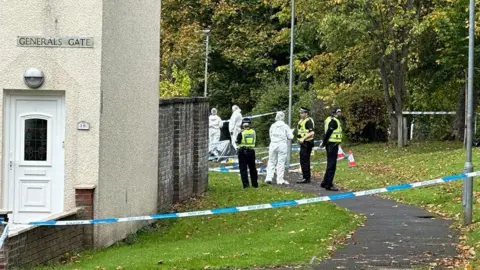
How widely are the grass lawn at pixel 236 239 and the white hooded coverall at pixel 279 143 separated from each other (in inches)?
81.1

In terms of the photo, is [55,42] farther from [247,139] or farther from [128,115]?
[247,139]

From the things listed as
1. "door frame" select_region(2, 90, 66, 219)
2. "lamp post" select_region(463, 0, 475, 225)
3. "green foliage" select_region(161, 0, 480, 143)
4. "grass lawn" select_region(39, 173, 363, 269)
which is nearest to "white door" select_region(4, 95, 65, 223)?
"door frame" select_region(2, 90, 66, 219)

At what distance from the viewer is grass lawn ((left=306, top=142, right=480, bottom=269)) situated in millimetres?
15934

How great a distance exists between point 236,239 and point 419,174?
10.9 m

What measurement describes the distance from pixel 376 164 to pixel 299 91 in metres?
15.5

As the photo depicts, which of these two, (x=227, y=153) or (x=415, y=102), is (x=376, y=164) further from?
(x=415, y=102)

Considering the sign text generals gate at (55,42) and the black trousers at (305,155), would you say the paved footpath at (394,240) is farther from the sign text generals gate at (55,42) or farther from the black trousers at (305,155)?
the sign text generals gate at (55,42)

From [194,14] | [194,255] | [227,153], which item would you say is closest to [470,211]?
[194,255]

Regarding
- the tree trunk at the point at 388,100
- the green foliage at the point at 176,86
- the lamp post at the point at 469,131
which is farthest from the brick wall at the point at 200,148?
the green foliage at the point at 176,86

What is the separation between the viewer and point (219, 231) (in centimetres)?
1605

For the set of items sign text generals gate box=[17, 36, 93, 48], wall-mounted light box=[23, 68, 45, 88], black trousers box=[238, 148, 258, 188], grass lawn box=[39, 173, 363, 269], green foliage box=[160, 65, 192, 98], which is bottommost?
grass lawn box=[39, 173, 363, 269]

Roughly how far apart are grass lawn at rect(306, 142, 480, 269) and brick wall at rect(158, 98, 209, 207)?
3.51 metres

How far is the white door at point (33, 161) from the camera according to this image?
14992 millimetres

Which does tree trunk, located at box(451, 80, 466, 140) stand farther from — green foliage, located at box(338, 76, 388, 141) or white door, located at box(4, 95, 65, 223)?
white door, located at box(4, 95, 65, 223)
